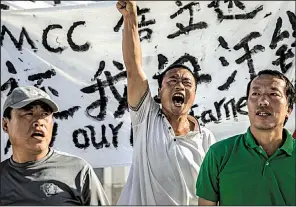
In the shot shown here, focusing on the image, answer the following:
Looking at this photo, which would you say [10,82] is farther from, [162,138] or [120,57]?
[162,138]

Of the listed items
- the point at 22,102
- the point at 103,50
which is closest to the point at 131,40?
the point at 22,102

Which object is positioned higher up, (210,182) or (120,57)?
(120,57)

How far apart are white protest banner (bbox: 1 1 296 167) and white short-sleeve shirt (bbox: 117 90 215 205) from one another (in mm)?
761

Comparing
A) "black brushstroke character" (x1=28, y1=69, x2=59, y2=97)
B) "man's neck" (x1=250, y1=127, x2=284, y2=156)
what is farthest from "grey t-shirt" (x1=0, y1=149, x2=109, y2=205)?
"black brushstroke character" (x1=28, y1=69, x2=59, y2=97)

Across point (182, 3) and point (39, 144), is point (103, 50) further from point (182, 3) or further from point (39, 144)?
point (39, 144)

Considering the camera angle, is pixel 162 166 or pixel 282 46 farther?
pixel 282 46

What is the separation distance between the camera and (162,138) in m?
2.48

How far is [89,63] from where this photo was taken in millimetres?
3410

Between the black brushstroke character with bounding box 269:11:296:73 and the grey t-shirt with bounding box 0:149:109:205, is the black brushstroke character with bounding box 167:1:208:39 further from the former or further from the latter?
the grey t-shirt with bounding box 0:149:109:205

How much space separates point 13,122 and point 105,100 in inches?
39.3

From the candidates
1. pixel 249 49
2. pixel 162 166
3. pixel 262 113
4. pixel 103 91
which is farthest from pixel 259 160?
pixel 103 91

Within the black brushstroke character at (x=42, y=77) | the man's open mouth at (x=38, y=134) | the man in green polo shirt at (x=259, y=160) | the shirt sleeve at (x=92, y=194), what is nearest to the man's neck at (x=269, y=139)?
the man in green polo shirt at (x=259, y=160)

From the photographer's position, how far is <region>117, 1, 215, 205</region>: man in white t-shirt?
7.88ft

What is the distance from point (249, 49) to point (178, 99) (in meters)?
0.89
